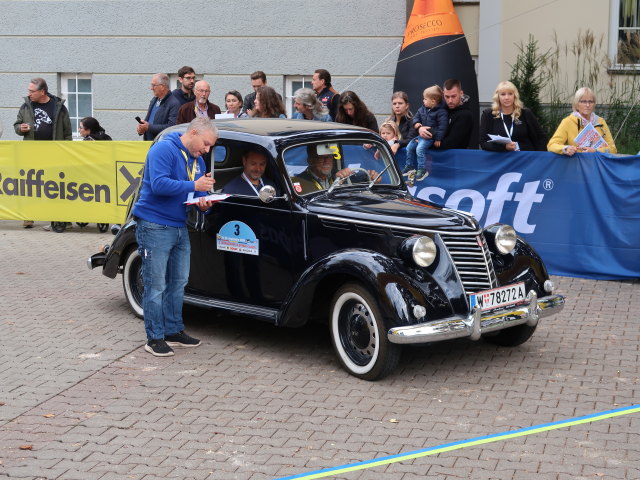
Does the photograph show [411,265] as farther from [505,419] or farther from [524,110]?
[524,110]

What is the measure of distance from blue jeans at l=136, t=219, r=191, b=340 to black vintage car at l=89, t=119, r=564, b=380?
354 millimetres

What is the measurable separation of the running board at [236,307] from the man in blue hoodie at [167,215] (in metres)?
0.34

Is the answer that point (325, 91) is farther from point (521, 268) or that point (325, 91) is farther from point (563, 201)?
point (521, 268)

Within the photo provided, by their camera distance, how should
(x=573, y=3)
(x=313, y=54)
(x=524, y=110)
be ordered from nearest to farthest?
(x=524, y=110), (x=573, y=3), (x=313, y=54)

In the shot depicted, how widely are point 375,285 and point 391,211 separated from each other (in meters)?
0.73

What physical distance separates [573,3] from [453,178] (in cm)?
614

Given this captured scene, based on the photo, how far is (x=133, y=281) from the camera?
29.5 ft

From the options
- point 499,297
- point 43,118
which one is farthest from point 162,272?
point 43,118

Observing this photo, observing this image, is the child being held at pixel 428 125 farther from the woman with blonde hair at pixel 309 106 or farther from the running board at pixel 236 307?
the running board at pixel 236 307

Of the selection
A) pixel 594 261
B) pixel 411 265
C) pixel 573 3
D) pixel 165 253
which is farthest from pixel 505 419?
pixel 573 3

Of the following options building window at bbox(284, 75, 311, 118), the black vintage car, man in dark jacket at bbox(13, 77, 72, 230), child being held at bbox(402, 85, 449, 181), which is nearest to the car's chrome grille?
the black vintage car

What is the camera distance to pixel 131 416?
20.7ft

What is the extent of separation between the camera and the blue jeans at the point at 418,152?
11.3 m

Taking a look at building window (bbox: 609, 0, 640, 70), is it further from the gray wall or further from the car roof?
the car roof
